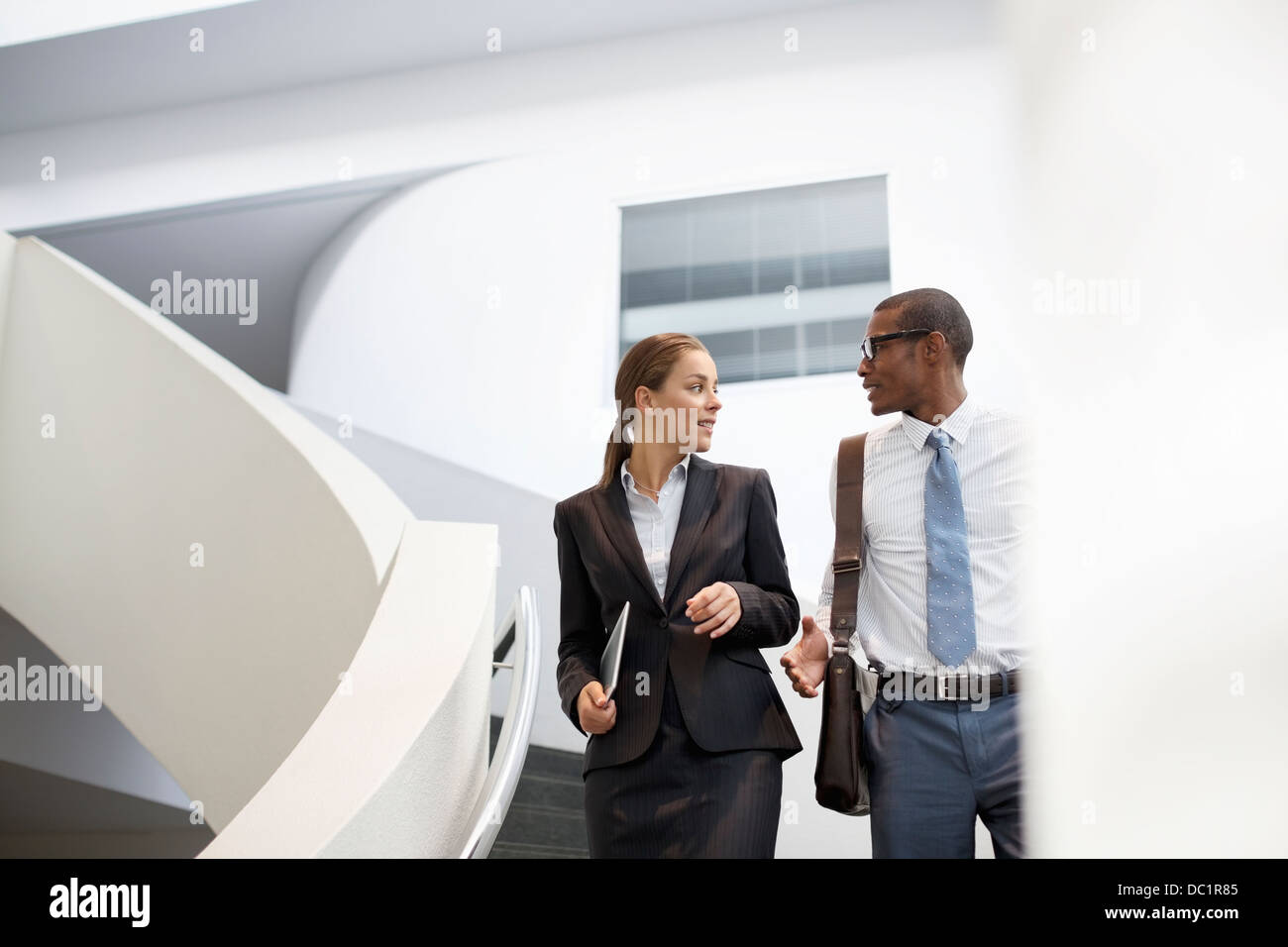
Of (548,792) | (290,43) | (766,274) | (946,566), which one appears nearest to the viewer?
(946,566)

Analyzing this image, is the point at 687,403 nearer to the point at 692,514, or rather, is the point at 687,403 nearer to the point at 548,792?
the point at 692,514

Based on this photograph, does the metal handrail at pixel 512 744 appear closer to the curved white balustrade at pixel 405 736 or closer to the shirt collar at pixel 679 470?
the curved white balustrade at pixel 405 736

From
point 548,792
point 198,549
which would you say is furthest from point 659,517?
point 198,549

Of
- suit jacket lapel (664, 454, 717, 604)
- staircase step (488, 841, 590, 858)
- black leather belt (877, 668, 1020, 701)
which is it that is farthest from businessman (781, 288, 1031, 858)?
staircase step (488, 841, 590, 858)

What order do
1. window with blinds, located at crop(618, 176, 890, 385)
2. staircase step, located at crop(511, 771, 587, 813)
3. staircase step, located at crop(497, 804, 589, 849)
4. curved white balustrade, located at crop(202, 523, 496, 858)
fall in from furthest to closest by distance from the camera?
1. window with blinds, located at crop(618, 176, 890, 385)
2. staircase step, located at crop(511, 771, 587, 813)
3. staircase step, located at crop(497, 804, 589, 849)
4. curved white balustrade, located at crop(202, 523, 496, 858)

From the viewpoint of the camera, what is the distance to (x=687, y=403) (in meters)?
2.47

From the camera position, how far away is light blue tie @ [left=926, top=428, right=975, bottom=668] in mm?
2184

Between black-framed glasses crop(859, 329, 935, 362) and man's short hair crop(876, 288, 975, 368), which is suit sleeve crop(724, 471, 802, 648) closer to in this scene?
black-framed glasses crop(859, 329, 935, 362)

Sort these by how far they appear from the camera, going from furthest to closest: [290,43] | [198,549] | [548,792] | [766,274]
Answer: [290,43] < [766,274] < [198,549] < [548,792]

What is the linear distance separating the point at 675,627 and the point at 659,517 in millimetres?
262

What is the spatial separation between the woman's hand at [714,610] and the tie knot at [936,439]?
1.74 feet

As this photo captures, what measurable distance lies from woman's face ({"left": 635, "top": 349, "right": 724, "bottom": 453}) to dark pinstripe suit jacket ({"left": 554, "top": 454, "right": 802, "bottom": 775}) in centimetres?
7

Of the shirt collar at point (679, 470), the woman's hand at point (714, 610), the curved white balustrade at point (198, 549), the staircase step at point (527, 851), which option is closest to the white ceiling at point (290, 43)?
the curved white balustrade at point (198, 549)

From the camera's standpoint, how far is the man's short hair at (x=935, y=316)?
2432mm
